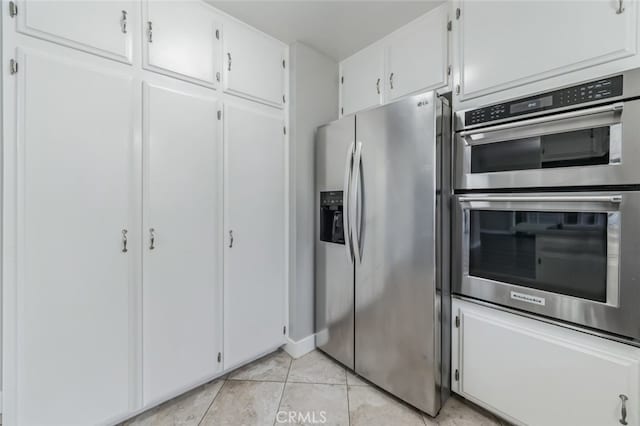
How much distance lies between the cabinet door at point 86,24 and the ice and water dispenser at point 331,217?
1.45 meters

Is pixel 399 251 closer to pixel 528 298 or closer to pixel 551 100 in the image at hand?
pixel 528 298

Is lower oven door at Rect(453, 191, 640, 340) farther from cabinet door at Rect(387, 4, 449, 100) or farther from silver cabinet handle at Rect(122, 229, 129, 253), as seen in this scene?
silver cabinet handle at Rect(122, 229, 129, 253)

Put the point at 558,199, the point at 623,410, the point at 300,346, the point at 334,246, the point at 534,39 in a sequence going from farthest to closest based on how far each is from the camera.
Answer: the point at 300,346
the point at 334,246
the point at 534,39
the point at 558,199
the point at 623,410

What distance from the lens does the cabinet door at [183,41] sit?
1.49m

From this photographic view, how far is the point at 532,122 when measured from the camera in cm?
125

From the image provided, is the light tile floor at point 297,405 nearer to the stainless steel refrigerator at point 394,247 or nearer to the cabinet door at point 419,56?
the stainless steel refrigerator at point 394,247

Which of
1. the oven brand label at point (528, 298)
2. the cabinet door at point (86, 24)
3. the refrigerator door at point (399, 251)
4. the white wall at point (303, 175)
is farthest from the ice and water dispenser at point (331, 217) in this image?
the cabinet door at point (86, 24)

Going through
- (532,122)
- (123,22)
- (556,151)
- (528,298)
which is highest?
(123,22)

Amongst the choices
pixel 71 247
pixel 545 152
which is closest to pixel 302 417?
pixel 71 247

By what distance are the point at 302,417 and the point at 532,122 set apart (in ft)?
6.48

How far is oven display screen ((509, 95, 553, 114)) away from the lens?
1.22 m

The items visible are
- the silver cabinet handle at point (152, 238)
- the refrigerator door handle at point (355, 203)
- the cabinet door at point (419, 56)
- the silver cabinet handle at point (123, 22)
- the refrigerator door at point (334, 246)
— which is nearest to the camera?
the silver cabinet handle at point (123, 22)

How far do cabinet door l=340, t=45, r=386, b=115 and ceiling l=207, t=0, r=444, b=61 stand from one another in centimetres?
10

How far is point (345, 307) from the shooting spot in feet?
6.30
